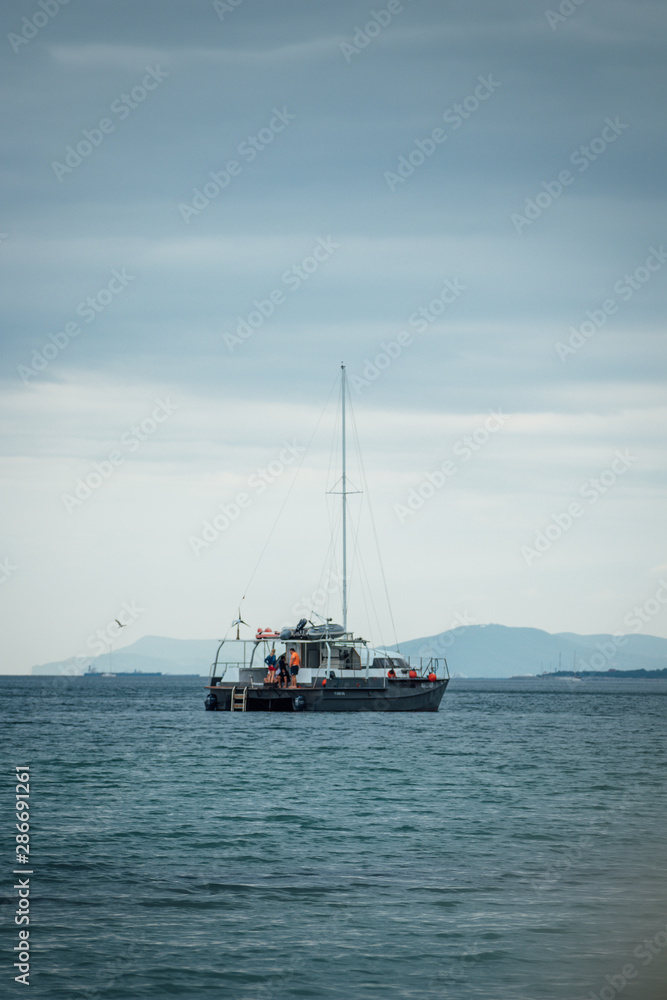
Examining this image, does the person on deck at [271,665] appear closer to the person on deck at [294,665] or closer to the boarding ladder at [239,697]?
the person on deck at [294,665]

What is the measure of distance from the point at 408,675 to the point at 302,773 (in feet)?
120

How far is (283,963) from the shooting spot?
15.5 meters

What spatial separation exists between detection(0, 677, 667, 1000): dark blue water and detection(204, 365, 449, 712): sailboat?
2756 cm

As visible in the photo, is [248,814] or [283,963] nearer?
[283,963]

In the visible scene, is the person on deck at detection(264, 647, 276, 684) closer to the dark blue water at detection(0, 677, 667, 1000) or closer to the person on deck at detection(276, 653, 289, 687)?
the person on deck at detection(276, 653, 289, 687)

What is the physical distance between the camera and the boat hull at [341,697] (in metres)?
72.2

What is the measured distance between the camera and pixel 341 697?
236 ft

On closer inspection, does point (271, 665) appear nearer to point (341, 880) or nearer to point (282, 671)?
point (282, 671)

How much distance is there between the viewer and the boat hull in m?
72.2


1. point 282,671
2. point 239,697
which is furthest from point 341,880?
point 239,697

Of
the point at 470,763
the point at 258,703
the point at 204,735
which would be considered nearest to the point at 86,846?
the point at 470,763

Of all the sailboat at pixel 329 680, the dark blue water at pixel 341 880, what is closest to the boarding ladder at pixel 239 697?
the sailboat at pixel 329 680

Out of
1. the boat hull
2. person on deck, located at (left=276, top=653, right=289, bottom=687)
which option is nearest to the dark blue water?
the boat hull

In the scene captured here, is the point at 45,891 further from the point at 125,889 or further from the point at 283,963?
the point at 283,963
